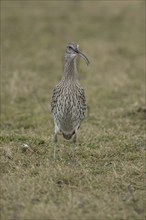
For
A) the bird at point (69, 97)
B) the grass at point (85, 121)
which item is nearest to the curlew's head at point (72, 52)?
the bird at point (69, 97)

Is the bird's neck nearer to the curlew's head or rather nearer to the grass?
the curlew's head

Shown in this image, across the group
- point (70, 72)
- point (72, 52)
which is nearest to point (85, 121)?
point (70, 72)

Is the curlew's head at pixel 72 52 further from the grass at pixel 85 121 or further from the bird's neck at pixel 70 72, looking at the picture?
the grass at pixel 85 121

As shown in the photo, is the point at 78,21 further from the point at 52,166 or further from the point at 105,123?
the point at 52,166

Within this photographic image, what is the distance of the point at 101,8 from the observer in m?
33.7

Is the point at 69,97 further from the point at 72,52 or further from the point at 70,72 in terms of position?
the point at 72,52

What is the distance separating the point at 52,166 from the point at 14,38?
18.2m

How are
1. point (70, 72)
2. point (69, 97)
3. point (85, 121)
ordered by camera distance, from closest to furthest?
point (69, 97) → point (70, 72) → point (85, 121)

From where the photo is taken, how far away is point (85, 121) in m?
15.5

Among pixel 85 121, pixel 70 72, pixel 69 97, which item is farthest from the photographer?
pixel 85 121

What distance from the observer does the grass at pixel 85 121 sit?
901 cm

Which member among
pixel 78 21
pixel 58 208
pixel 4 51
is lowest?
pixel 58 208

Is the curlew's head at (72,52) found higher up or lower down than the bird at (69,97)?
higher up

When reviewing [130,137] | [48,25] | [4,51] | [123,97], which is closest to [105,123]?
[130,137]
